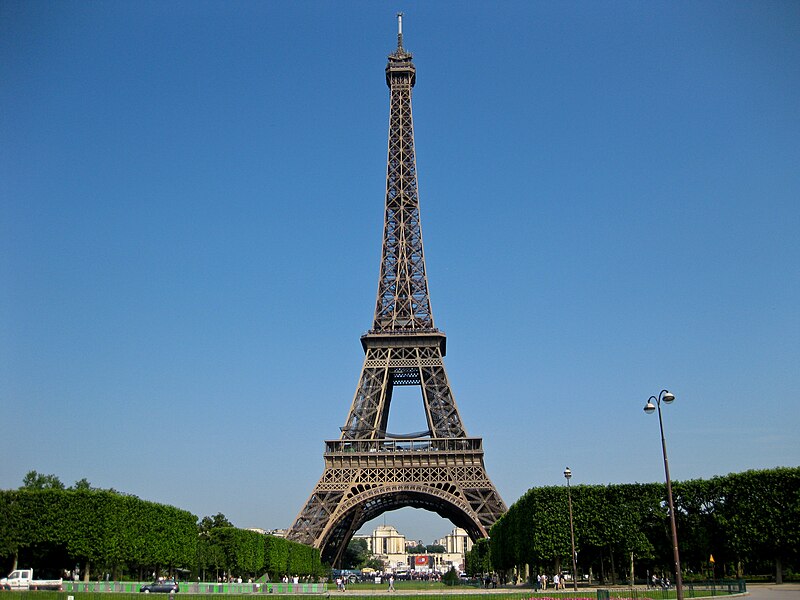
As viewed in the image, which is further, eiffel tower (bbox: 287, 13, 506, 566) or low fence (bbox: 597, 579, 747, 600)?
eiffel tower (bbox: 287, 13, 506, 566)

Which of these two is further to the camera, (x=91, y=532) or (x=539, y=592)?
(x=91, y=532)

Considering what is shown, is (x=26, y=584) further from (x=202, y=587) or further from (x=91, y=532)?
(x=202, y=587)

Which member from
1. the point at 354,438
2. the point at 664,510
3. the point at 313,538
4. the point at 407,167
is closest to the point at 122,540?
the point at 313,538

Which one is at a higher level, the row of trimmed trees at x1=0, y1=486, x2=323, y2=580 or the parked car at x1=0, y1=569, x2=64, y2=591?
the row of trimmed trees at x1=0, y1=486, x2=323, y2=580

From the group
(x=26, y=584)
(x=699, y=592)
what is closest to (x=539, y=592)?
(x=699, y=592)

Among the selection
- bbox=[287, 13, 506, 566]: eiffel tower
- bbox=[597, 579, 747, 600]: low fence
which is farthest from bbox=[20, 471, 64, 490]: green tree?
bbox=[597, 579, 747, 600]: low fence

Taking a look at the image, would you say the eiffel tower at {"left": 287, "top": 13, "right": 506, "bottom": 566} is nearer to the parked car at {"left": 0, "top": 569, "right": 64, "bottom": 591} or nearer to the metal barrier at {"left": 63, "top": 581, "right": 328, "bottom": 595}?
the metal barrier at {"left": 63, "top": 581, "right": 328, "bottom": 595}
